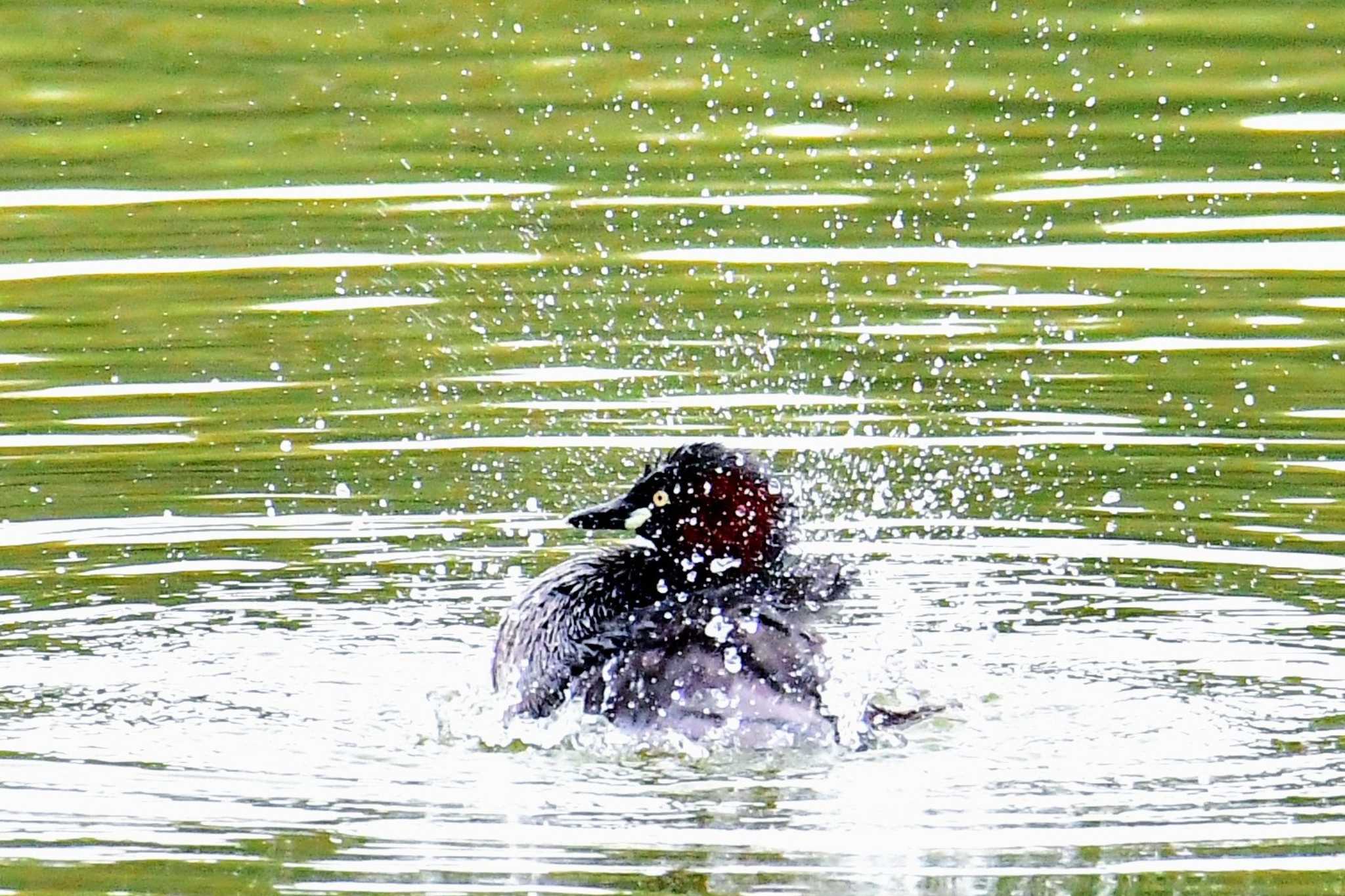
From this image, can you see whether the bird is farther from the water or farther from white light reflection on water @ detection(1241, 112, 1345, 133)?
white light reflection on water @ detection(1241, 112, 1345, 133)

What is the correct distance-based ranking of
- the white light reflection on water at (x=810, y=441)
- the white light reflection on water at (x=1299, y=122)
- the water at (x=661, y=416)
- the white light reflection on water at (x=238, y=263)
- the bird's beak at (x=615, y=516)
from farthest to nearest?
the white light reflection on water at (x=1299, y=122), the white light reflection on water at (x=238, y=263), the white light reflection on water at (x=810, y=441), the bird's beak at (x=615, y=516), the water at (x=661, y=416)

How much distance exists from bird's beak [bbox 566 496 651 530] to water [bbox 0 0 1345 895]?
53 cm

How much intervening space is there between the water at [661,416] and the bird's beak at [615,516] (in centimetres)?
53

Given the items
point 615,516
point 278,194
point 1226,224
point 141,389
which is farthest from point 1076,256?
point 615,516

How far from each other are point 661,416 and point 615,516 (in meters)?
2.20

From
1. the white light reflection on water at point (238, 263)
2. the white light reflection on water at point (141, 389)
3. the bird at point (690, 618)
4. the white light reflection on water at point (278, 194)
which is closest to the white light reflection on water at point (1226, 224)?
the white light reflection on water at point (238, 263)

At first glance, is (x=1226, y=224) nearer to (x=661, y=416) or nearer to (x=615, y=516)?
(x=661, y=416)

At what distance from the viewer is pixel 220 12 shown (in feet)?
55.7

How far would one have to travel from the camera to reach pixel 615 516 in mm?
8883

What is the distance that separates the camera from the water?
751 cm

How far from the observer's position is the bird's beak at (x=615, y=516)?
8844 mm

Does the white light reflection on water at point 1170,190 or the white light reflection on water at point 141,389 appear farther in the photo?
the white light reflection on water at point 1170,190

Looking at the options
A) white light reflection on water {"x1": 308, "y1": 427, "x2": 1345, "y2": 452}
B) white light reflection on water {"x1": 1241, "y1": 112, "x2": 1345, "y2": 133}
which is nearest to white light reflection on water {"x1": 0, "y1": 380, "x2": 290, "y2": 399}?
white light reflection on water {"x1": 308, "y1": 427, "x2": 1345, "y2": 452}

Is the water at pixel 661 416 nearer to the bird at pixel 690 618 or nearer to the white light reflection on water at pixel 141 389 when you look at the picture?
the white light reflection on water at pixel 141 389
